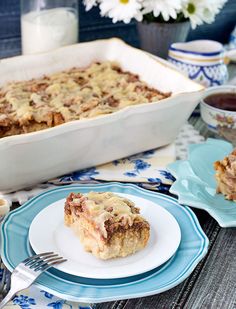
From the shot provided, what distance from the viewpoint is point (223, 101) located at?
1623 millimetres

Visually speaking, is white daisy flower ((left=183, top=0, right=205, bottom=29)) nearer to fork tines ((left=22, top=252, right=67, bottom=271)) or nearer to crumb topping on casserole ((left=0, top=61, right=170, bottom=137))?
crumb topping on casserole ((left=0, top=61, right=170, bottom=137))

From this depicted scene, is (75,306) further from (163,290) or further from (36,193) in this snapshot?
(36,193)

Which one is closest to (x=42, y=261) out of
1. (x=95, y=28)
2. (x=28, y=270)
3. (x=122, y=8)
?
(x=28, y=270)

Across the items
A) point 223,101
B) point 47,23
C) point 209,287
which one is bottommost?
point 209,287

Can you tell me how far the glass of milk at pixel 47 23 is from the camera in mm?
1747

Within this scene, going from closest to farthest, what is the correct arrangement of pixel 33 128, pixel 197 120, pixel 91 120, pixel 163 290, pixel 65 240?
pixel 163 290 < pixel 65 240 < pixel 91 120 < pixel 33 128 < pixel 197 120

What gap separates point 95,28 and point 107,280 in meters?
1.24

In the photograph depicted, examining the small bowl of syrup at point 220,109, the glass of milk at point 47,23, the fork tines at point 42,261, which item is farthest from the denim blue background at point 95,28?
the fork tines at point 42,261

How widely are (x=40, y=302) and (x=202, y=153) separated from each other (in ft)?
1.86

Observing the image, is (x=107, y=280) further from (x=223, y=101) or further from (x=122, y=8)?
(x=122, y=8)

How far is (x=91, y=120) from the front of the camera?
1.23m

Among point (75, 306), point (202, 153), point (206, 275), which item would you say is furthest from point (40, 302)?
point (202, 153)

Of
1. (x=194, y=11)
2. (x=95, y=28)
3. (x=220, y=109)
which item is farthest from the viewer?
(x=95, y=28)

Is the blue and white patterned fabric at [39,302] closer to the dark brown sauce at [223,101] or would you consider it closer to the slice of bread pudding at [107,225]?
the slice of bread pudding at [107,225]
